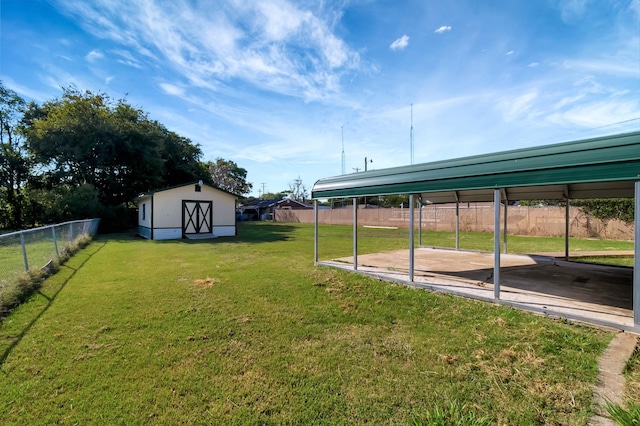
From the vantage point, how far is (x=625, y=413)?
197 cm

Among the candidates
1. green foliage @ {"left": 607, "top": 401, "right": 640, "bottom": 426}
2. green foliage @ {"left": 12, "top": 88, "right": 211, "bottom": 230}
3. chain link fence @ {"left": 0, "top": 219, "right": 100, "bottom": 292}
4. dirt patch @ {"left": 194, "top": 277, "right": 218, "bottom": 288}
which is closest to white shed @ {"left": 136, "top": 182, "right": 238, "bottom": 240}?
green foliage @ {"left": 12, "top": 88, "right": 211, "bottom": 230}

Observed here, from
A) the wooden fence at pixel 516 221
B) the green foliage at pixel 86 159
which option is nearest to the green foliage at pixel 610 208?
the wooden fence at pixel 516 221

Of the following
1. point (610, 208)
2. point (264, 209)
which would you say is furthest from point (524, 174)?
point (264, 209)

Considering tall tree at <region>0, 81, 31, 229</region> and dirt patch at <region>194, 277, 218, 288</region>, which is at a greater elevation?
tall tree at <region>0, 81, 31, 229</region>

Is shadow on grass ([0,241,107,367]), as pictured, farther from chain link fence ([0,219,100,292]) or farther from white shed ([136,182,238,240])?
white shed ([136,182,238,240])

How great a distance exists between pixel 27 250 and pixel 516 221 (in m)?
21.0

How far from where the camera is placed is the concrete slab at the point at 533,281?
4.11 meters

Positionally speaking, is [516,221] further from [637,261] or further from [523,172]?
[637,261]

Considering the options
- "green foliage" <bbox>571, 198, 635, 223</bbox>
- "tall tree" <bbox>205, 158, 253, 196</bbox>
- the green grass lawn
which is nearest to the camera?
the green grass lawn

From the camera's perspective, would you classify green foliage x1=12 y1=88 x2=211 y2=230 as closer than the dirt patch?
No

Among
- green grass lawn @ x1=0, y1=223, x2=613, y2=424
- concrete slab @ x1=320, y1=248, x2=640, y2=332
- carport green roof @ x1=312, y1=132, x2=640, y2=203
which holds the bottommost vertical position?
green grass lawn @ x1=0, y1=223, x2=613, y2=424

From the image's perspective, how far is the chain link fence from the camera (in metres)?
5.16

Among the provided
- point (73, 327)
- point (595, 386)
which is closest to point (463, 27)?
point (595, 386)

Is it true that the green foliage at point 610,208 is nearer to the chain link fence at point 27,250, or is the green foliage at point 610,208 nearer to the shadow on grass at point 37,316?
the shadow on grass at point 37,316
